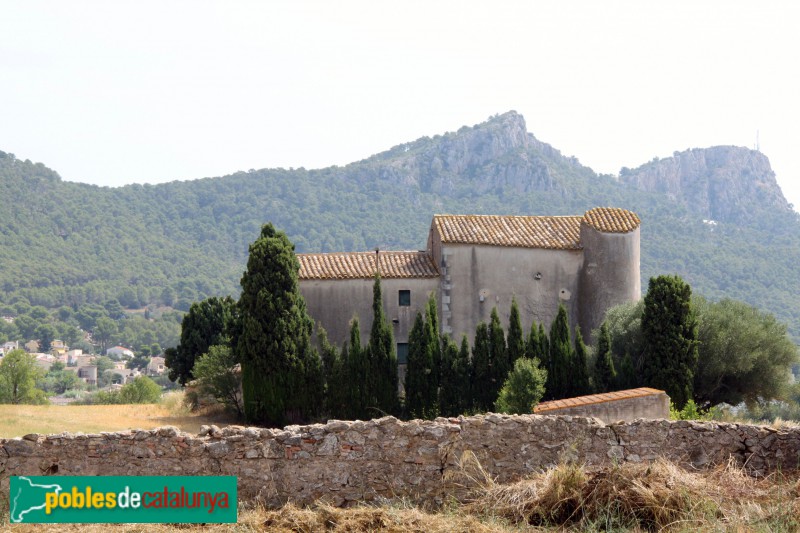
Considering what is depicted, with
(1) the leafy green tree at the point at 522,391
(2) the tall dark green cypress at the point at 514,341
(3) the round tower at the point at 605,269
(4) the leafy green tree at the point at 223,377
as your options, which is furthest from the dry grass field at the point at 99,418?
(3) the round tower at the point at 605,269

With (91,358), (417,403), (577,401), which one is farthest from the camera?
(91,358)

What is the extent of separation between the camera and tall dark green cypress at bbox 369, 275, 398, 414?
104 feet

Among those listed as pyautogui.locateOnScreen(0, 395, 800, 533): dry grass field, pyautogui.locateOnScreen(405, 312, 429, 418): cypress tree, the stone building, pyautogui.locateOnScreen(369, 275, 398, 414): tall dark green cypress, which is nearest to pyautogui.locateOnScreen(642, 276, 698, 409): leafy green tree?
the stone building

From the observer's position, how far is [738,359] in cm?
3206

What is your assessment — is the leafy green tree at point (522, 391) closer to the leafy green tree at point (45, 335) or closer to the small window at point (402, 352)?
the small window at point (402, 352)

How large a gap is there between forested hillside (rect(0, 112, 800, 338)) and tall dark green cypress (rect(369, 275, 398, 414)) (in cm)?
A: 9124

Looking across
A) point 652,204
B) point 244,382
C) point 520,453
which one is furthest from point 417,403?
point 652,204

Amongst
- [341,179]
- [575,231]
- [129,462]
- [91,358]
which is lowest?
[91,358]

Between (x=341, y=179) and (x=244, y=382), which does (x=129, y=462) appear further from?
(x=341, y=179)

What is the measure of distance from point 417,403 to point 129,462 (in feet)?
63.8

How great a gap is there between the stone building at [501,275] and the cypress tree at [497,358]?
368cm

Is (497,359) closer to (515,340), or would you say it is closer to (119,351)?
(515,340)

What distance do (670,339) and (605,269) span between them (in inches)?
231

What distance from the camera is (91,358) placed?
129m
